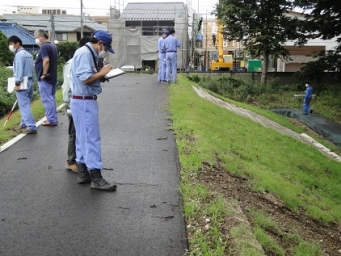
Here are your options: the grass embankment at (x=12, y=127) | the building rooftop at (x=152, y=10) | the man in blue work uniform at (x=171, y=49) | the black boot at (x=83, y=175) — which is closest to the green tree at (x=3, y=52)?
the man in blue work uniform at (x=171, y=49)

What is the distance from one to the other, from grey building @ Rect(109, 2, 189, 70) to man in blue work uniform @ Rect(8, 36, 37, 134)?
28.9m

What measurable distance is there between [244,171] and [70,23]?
5402 cm

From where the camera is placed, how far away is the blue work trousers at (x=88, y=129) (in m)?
5.22

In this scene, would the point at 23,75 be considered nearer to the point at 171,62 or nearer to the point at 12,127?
the point at 12,127

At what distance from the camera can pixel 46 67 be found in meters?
8.88

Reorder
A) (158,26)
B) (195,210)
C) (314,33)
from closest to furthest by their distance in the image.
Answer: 1. (195,210)
2. (314,33)
3. (158,26)

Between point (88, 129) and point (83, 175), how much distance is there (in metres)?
0.87

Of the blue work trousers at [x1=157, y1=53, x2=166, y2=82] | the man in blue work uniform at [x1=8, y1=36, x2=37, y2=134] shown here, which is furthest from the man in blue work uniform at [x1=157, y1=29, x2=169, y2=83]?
the man in blue work uniform at [x1=8, y1=36, x2=37, y2=134]

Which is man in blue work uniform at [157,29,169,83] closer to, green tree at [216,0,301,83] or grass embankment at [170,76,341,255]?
grass embankment at [170,76,341,255]

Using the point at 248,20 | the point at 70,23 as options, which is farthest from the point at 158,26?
the point at 248,20

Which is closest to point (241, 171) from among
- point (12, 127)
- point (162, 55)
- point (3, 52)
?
point (12, 127)

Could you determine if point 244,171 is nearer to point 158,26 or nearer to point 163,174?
point 163,174

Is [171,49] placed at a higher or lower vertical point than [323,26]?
lower

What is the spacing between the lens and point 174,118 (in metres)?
10.2
